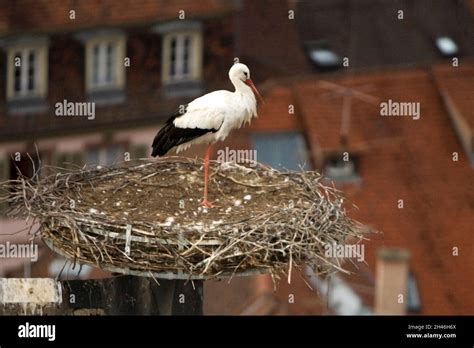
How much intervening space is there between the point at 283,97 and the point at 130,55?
318 centimetres

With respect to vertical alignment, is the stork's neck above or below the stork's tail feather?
above

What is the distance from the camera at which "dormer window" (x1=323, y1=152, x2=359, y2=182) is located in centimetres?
3959

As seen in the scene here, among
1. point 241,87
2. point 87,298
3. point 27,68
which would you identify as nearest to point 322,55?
point 27,68

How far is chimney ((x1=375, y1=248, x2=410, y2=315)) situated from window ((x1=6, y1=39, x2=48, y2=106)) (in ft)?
28.7

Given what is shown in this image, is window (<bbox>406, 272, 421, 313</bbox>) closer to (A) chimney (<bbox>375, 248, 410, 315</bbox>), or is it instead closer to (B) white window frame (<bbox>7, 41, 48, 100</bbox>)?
(A) chimney (<bbox>375, 248, 410, 315</bbox>)

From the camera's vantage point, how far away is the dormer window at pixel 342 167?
39.6 m

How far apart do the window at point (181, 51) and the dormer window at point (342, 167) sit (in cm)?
334

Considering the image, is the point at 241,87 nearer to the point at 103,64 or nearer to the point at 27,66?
the point at 103,64

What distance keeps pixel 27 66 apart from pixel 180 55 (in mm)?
3089

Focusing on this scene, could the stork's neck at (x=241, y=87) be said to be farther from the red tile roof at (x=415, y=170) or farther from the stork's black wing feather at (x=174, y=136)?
the red tile roof at (x=415, y=170)

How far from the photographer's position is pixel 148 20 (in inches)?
1678

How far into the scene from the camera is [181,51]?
4356 centimetres

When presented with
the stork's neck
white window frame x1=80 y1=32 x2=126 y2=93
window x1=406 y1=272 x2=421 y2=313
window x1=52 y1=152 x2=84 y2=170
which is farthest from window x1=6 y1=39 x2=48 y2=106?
the stork's neck
